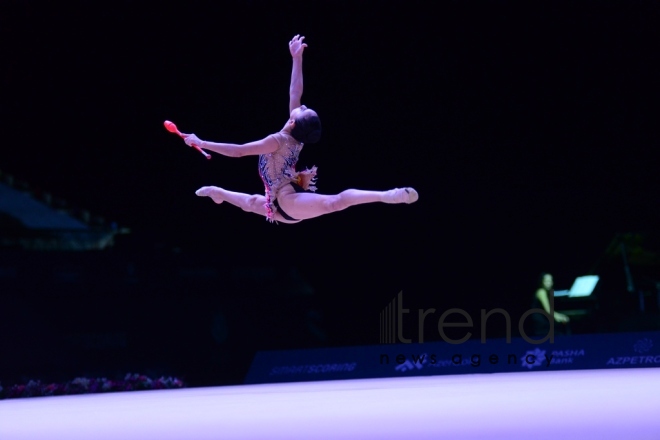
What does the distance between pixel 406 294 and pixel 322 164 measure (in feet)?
5.43

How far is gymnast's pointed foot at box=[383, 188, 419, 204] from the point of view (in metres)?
3.96

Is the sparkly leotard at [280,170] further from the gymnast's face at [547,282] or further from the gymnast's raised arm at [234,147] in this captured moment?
the gymnast's face at [547,282]

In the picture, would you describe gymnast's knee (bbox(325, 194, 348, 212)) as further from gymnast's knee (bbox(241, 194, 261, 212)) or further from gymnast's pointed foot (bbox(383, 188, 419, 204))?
gymnast's knee (bbox(241, 194, 261, 212))

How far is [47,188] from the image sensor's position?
800cm

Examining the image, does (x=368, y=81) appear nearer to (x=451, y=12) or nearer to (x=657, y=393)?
(x=451, y=12)

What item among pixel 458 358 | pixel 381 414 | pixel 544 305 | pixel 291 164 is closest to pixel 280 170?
pixel 291 164

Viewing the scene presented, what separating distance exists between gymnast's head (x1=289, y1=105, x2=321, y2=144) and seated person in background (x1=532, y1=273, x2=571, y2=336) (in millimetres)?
4530

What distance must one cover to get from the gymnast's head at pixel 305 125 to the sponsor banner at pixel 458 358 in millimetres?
3521

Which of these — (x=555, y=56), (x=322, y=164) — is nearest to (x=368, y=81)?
(x=322, y=164)

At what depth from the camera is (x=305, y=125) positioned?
4.84 meters

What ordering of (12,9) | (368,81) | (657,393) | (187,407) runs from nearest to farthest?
(657,393) < (187,407) < (12,9) < (368,81)

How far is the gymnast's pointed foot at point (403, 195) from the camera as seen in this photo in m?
3.96
